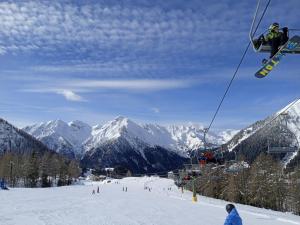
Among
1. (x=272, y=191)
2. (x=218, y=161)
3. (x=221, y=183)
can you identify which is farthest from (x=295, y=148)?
(x=221, y=183)

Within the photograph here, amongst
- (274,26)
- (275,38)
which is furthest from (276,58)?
(274,26)

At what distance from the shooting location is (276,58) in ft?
49.6

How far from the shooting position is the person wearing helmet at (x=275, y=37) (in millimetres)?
15102

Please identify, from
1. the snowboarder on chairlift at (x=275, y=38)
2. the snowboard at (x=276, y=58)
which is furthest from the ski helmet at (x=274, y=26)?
the snowboard at (x=276, y=58)

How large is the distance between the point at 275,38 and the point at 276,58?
0.71m

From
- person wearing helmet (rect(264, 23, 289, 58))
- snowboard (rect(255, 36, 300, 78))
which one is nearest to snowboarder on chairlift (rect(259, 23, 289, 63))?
person wearing helmet (rect(264, 23, 289, 58))

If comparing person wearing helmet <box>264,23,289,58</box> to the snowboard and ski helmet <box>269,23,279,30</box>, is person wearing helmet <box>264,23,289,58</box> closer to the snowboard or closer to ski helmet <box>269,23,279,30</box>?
ski helmet <box>269,23,279,30</box>

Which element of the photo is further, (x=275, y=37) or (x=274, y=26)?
(x=274, y=26)

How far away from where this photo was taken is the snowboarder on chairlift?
15095 millimetres

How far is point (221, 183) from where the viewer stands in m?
100

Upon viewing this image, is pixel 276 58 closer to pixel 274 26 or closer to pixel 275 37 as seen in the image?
pixel 275 37

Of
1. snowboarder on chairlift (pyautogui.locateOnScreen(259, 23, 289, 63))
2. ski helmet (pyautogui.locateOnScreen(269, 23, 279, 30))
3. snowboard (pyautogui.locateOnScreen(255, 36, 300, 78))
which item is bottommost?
snowboard (pyautogui.locateOnScreen(255, 36, 300, 78))

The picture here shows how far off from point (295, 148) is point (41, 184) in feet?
389

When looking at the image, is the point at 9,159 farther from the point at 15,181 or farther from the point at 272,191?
the point at 272,191
